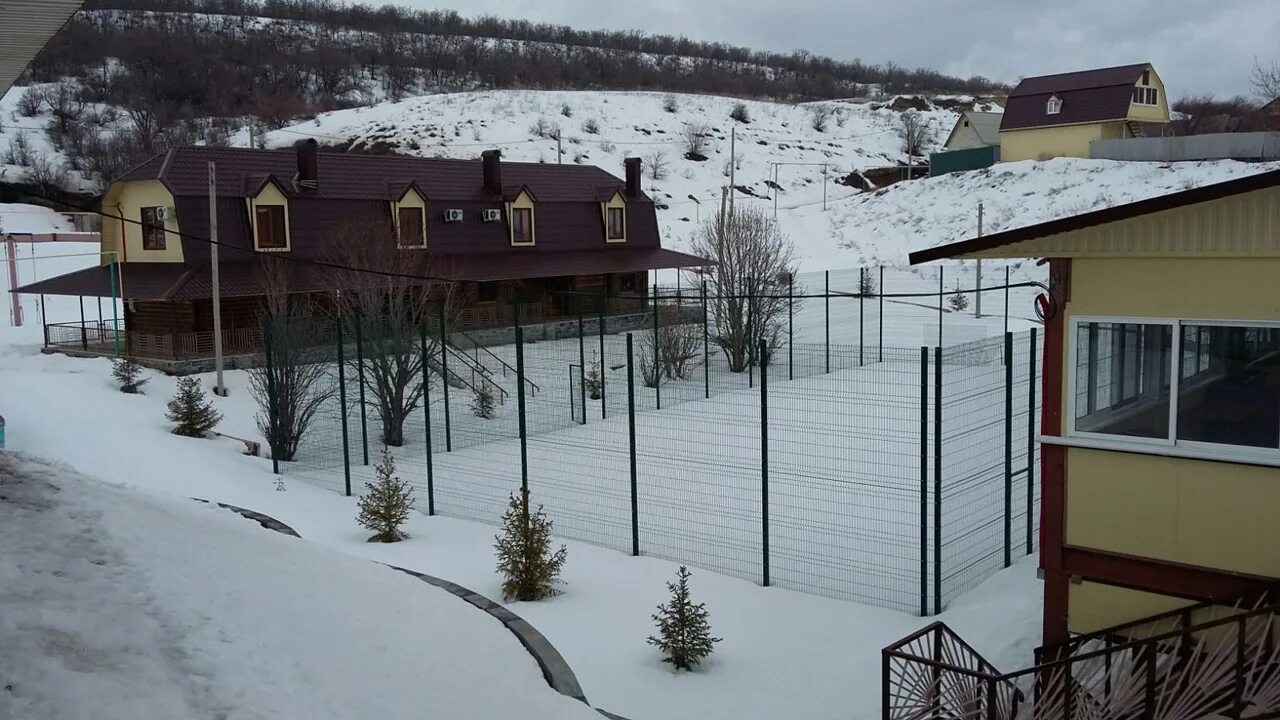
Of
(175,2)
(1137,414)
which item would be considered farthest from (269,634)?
(175,2)

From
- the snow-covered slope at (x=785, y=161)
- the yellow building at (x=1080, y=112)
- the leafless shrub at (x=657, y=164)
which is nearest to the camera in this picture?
the snow-covered slope at (x=785, y=161)

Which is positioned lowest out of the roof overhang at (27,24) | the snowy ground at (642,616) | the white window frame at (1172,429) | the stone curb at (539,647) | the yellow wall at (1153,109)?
the snowy ground at (642,616)

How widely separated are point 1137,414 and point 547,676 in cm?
512

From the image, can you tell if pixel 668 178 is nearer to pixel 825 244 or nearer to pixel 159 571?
pixel 825 244

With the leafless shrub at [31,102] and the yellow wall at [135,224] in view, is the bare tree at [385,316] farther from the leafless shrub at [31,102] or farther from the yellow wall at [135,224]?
the leafless shrub at [31,102]

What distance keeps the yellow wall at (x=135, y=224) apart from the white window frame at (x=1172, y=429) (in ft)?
76.7

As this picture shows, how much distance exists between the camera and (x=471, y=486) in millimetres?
16234

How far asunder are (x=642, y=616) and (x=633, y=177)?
29382 millimetres

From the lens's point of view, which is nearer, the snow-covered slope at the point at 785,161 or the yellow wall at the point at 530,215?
the yellow wall at the point at 530,215

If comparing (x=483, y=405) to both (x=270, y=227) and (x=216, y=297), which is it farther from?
(x=270, y=227)

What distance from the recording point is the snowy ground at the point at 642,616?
8.64 metres

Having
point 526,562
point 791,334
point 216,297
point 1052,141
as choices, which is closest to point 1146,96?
point 1052,141

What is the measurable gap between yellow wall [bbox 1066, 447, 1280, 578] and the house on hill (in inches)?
0.4

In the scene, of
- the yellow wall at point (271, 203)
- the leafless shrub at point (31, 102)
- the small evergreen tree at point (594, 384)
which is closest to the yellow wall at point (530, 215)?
the yellow wall at point (271, 203)
